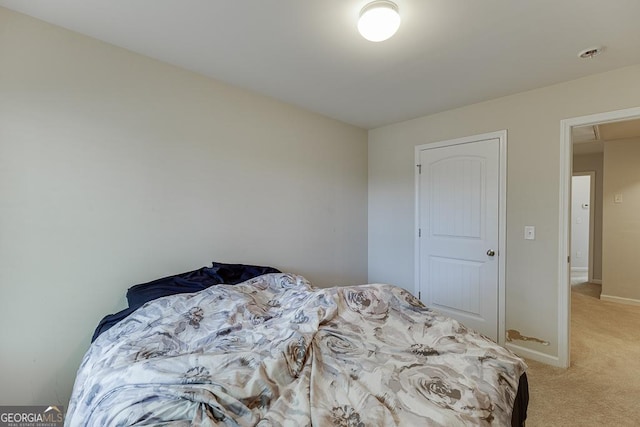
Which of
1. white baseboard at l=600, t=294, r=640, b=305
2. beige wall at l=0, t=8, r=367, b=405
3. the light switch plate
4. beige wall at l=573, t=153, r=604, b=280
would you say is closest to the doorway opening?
beige wall at l=573, t=153, r=604, b=280

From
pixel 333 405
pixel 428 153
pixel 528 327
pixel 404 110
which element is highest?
pixel 404 110

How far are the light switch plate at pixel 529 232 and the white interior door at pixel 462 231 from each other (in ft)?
0.71

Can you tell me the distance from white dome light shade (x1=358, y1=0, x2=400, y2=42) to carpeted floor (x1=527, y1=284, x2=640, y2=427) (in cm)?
241

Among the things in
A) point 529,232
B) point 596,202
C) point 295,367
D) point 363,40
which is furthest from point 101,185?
point 596,202

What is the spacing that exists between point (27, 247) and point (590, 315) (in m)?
5.38

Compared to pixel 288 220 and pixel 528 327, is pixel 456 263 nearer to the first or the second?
pixel 528 327

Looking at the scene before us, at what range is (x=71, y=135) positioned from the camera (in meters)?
1.76

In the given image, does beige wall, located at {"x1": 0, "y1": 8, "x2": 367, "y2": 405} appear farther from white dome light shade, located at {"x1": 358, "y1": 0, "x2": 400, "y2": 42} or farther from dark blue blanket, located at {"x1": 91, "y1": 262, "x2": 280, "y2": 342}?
white dome light shade, located at {"x1": 358, "y1": 0, "x2": 400, "y2": 42}

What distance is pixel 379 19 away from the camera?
1.49m

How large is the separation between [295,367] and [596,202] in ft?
20.7

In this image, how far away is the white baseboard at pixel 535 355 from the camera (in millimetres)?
2471

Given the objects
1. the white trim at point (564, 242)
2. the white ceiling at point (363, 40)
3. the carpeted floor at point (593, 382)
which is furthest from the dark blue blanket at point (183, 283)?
the white trim at point (564, 242)

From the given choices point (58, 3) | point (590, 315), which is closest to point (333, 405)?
point (58, 3)

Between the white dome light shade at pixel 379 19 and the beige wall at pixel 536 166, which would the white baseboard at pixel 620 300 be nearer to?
the beige wall at pixel 536 166
